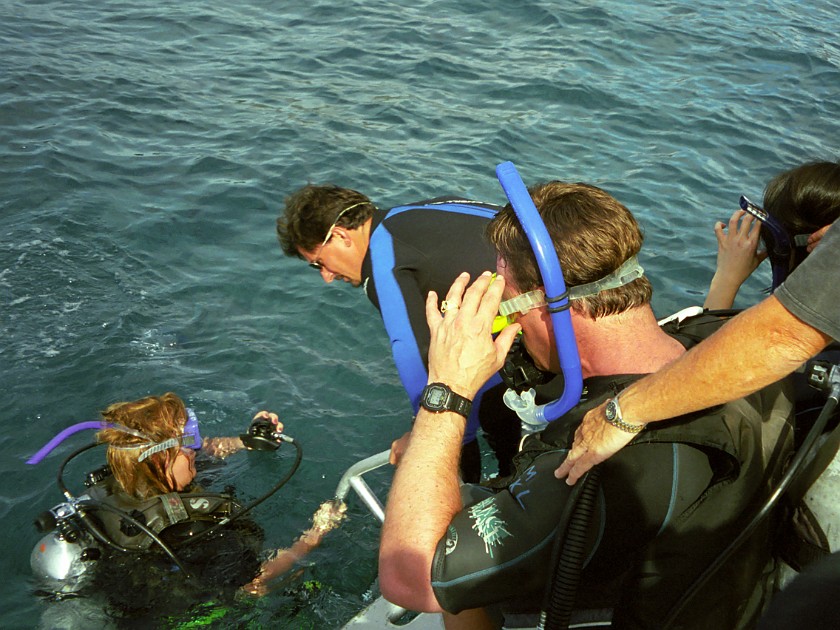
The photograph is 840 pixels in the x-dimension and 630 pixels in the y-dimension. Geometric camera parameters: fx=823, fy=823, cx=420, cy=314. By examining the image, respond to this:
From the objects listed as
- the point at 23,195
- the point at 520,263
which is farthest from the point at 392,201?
the point at 520,263

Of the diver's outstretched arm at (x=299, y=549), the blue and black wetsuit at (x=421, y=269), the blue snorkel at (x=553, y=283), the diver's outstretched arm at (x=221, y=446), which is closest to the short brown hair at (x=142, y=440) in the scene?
the diver's outstretched arm at (x=299, y=549)

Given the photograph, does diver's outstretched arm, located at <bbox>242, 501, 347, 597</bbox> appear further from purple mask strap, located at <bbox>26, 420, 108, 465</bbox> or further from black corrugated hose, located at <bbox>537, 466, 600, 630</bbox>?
black corrugated hose, located at <bbox>537, 466, 600, 630</bbox>

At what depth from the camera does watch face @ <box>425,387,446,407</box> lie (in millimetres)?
2307

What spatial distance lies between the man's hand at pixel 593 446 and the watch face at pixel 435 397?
0.43 m

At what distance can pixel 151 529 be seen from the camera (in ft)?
11.5

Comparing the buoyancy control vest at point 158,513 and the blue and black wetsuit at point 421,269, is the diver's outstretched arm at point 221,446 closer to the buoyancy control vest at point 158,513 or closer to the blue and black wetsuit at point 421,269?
the buoyancy control vest at point 158,513


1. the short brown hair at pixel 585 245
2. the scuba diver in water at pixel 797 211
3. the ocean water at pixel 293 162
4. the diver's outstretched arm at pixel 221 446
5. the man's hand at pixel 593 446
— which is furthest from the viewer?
the ocean water at pixel 293 162

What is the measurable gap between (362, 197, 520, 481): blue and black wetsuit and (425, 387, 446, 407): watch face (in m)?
1.12

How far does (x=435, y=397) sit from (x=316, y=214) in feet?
5.77

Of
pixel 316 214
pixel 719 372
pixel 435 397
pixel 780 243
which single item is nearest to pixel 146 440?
pixel 316 214

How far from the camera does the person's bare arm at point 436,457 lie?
2.14 meters

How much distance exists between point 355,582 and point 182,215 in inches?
161

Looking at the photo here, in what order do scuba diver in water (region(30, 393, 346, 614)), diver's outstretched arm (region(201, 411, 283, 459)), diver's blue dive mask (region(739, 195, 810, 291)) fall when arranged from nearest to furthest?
diver's blue dive mask (region(739, 195, 810, 291)) < scuba diver in water (region(30, 393, 346, 614)) < diver's outstretched arm (region(201, 411, 283, 459))

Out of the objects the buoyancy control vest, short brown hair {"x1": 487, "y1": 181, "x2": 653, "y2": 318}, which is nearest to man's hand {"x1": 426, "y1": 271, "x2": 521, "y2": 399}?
short brown hair {"x1": 487, "y1": 181, "x2": 653, "y2": 318}
